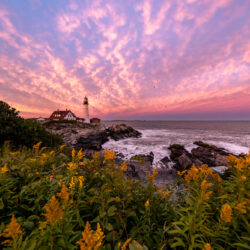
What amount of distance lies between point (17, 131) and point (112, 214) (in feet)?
28.6

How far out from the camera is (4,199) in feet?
5.26

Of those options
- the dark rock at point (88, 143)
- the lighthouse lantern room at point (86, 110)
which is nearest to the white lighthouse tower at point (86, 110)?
the lighthouse lantern room at point (86, 110)

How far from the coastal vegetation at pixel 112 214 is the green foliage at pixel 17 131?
6150 mm

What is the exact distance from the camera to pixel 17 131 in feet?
23.3

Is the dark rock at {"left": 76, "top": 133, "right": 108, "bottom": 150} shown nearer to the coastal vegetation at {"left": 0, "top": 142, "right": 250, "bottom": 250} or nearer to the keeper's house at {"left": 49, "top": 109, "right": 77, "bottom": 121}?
the coastal vegetation at {"left": 0, "top": 142, "right": 250, "bottom": 250}

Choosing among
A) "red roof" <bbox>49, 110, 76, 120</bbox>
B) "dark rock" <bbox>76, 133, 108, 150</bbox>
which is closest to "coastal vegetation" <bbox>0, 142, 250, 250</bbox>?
"dark rock" <bbox>76, 133, 108, 150</bbox>

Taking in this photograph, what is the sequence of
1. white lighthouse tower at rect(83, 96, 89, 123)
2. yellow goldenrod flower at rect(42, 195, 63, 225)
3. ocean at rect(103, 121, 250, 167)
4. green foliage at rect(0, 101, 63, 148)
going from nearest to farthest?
yellow goldenrod flower at rect(42, 195, 63, 225) → green foliage at rect(0, 101, 63, 148) → ocean at rect(103, 121, 250, 167) → white lighthouse tower at rect(83, 96, 89, 123)

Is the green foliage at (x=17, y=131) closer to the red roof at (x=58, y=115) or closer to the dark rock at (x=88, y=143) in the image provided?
the dark rock at (x=88, y=143)

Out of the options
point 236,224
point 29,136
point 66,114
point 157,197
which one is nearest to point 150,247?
point 157,197

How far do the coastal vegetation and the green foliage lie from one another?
6150 mm

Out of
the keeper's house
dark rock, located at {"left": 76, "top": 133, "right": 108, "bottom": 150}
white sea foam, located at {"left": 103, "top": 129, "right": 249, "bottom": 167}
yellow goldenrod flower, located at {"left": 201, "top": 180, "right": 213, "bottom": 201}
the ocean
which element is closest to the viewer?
yellow goldenrod flower, located at {"left": 201, "top": 180, "right": 213, "bottom": 201}

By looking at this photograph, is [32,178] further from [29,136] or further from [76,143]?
[76,143]

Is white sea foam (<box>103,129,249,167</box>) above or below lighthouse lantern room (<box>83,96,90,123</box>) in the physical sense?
below

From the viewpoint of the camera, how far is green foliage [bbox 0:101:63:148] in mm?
Answer: 6824
